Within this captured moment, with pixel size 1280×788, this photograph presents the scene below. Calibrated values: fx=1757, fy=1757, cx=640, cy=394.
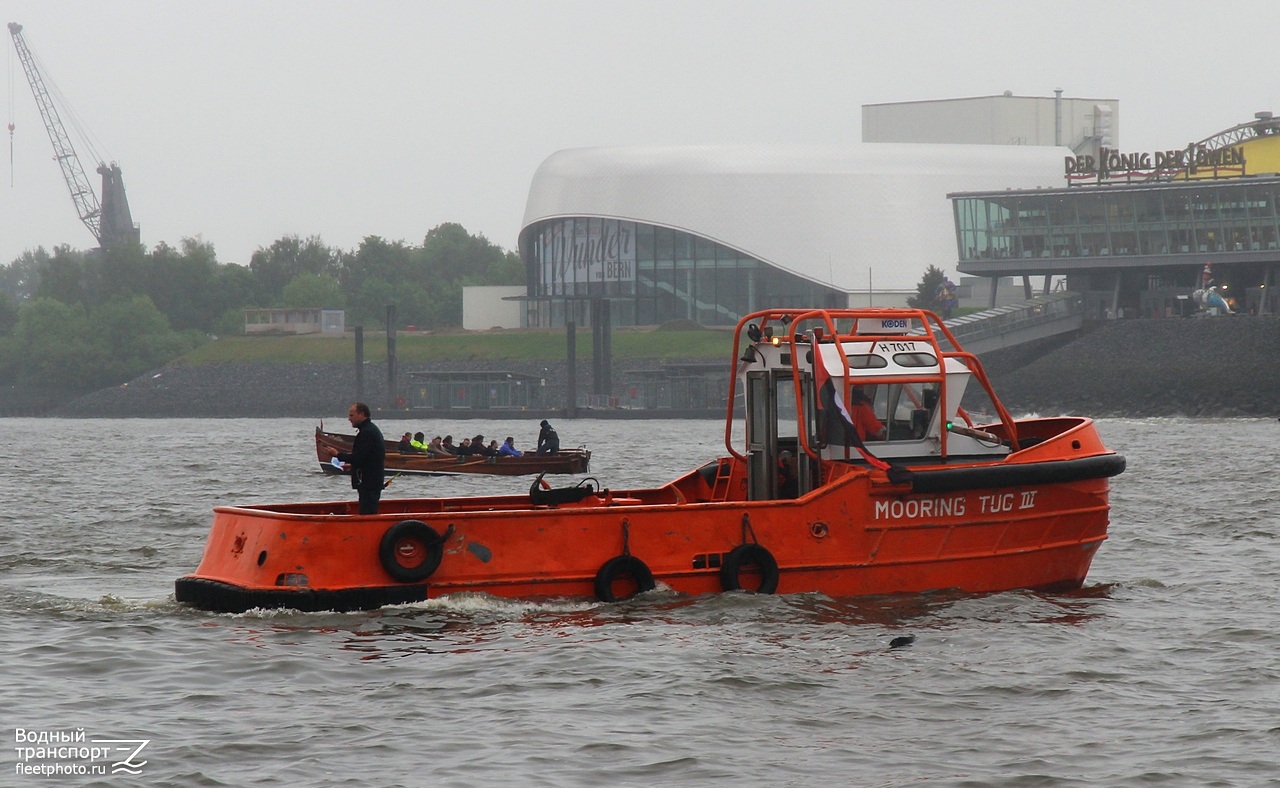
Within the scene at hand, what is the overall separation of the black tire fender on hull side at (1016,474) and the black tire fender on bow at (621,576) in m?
2.56

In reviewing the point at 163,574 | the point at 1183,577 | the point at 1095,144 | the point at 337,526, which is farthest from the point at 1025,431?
the point at 1095,144

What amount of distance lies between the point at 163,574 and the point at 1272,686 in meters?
12.7

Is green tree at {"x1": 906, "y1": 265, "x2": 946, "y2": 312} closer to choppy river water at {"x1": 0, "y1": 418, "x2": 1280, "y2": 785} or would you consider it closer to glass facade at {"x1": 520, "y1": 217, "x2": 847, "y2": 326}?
glass facade at {"x1": 520, "y1": 217, "x2": 847, "y2": 326}

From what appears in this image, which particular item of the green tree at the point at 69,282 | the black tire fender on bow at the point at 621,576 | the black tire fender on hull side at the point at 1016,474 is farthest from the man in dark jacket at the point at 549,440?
the green tree at the point at 69,282

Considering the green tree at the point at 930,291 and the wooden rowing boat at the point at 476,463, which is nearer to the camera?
the wooden rowing boat at the point at 476,463

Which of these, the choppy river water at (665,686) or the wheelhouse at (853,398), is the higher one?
the wheelhouse at (853,398)

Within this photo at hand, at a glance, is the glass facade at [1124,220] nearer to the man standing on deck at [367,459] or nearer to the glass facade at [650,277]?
the glass facade at [650,277]

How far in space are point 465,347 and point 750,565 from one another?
113433mm

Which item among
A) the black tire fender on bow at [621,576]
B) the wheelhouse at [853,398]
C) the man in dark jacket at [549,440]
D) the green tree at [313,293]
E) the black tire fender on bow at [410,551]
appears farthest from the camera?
the green tree at [313,293]

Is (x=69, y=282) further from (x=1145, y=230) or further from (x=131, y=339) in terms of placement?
(x=1145, y=230)

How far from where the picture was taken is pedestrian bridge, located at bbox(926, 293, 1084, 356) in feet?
311

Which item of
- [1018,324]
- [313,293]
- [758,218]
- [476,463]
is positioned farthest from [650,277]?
[476,463]

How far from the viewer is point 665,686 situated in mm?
13445

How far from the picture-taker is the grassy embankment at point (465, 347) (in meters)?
121
